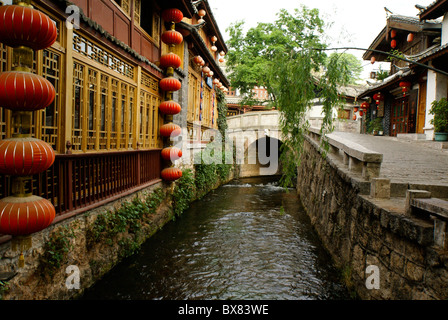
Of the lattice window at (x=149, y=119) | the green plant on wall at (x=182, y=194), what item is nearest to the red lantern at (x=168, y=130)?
the lattice window at (x=149, y=119)

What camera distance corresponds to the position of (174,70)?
9.42m

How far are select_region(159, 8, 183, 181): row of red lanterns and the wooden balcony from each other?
3.76 ft

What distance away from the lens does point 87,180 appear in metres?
5.47

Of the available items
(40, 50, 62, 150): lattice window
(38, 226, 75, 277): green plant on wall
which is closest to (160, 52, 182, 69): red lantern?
(40, 50, 62, 150): lattice window

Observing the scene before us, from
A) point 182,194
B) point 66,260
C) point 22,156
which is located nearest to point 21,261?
point 66,260

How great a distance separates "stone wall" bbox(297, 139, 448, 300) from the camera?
3.16m

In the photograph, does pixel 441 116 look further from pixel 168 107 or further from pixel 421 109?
pixel 168 107

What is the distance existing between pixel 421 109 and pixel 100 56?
1415cm

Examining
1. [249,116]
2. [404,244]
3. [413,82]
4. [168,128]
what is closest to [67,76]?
[168,128]

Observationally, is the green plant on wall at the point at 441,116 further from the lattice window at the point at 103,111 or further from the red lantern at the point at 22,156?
the red lantern at the point at 22,156

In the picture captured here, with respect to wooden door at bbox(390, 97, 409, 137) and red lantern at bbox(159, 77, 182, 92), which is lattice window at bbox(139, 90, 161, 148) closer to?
red lantern at bbox(159, 77, 182, 92)

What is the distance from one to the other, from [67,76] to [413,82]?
15.6 metres

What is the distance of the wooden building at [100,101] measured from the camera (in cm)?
428
